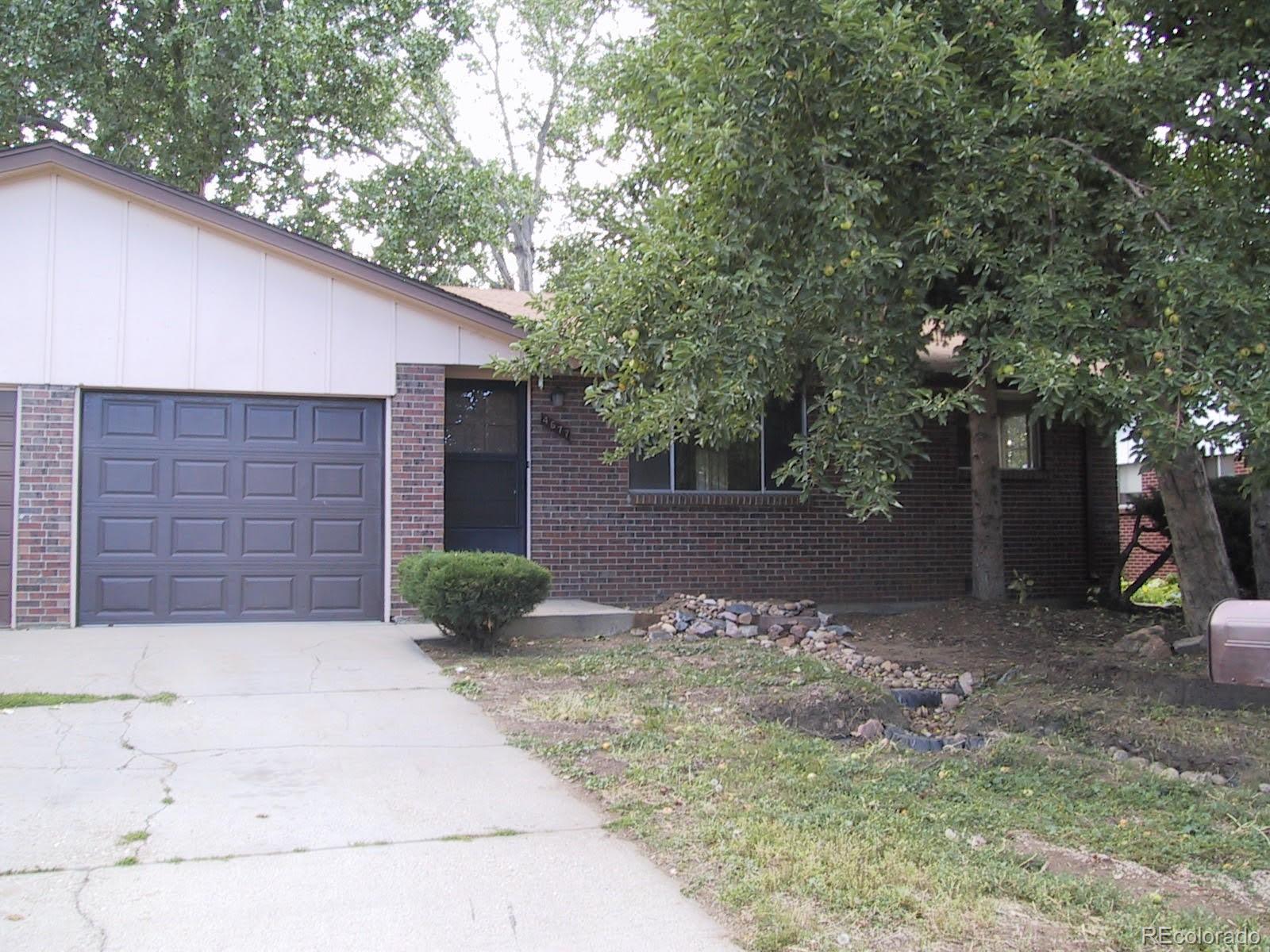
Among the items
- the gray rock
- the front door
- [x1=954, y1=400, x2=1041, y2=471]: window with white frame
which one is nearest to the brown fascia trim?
the front door

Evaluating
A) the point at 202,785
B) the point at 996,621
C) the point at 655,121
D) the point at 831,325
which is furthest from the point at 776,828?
the point at 996,621

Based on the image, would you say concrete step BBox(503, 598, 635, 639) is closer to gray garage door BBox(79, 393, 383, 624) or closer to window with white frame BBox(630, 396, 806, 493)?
gray garage door BBox(79, 393, 383, 624)

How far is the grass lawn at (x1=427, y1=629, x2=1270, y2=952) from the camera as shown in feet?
12.0

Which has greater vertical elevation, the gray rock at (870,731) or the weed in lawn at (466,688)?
the weed in lawn at (466,688)

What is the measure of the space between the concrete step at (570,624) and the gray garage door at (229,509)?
1.82 m

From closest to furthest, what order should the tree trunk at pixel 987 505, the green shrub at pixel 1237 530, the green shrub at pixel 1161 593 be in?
the tree trunk at pixel 987 505 < the green shrub at pixel 1237 530 < the green shrub at pixel 1161 593

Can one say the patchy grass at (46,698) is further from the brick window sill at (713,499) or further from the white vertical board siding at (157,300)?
the brick window sill at (713,499)

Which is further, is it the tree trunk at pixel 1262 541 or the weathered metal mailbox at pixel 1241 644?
the tree trunk at pixel 1262 541

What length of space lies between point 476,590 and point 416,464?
2.73 meters

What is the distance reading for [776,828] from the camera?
4.50 meters

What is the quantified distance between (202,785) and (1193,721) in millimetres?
5850

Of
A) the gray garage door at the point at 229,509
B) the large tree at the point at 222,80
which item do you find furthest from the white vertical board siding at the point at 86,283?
the large tree at the point at 222,80

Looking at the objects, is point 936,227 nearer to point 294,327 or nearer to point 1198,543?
point 1198,543

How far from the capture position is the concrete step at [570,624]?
997 centimetres
